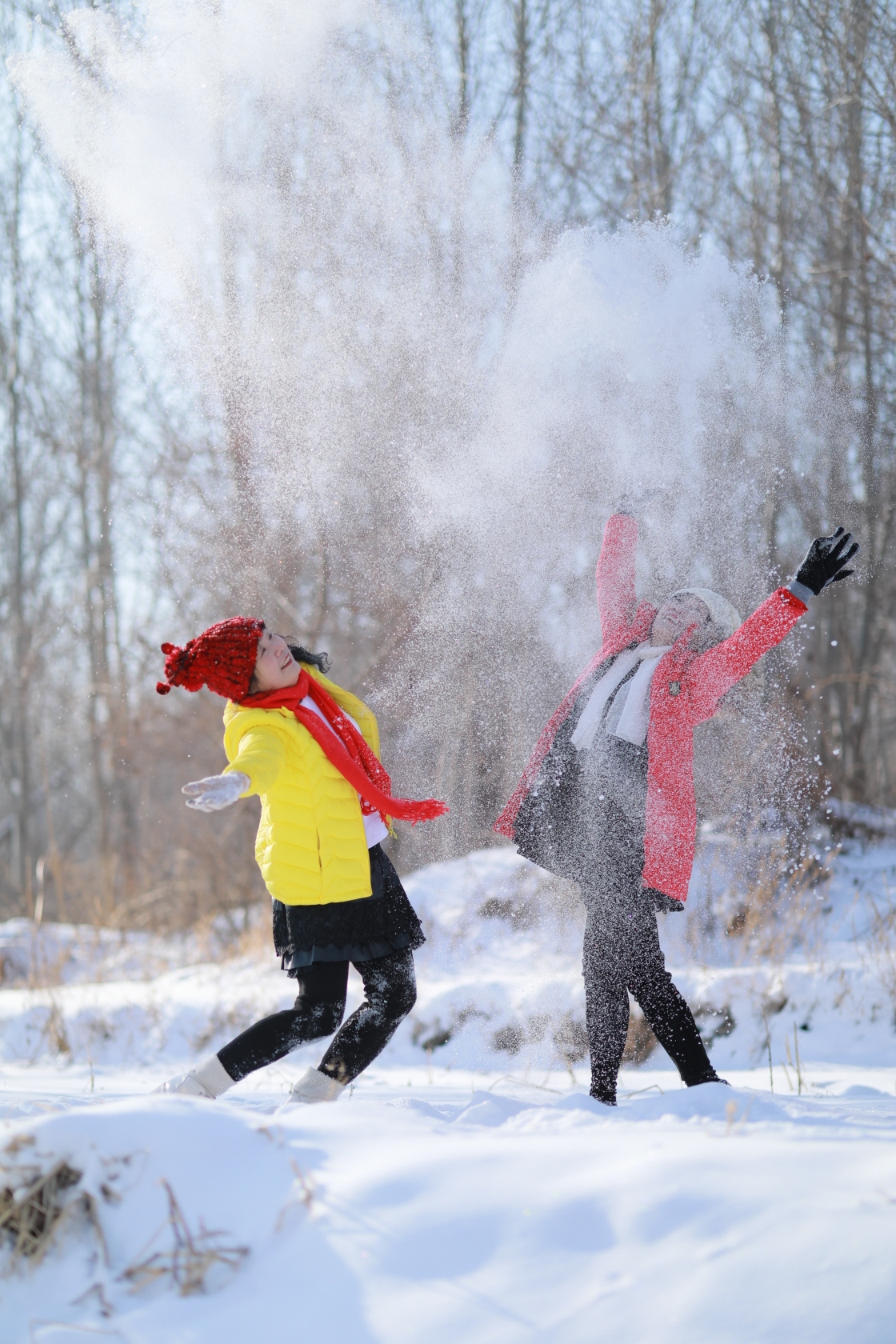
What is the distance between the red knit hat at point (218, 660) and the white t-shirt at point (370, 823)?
6.6 inches

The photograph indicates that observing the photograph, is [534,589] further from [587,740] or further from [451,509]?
[587,740]

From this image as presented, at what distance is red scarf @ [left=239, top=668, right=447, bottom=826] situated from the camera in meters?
2.53

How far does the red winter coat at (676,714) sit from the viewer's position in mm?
2654

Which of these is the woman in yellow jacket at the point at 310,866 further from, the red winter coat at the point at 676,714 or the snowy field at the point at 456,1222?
the red winter coat at the point at 676,714

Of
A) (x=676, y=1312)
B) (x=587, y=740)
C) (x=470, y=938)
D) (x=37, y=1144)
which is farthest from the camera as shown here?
(x=470, y=938)

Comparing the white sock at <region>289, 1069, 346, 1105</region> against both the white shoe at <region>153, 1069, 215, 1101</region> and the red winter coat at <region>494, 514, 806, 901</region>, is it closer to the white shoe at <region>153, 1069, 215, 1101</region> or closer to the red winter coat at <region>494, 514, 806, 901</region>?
the white shoe at <region>153, 1069, 215, 1101</region>

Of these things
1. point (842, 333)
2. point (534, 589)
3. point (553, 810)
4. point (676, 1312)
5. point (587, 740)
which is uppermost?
point (842, 333)

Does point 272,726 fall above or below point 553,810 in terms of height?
above

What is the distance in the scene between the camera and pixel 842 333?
6.93 m

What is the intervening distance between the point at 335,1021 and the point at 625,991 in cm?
81

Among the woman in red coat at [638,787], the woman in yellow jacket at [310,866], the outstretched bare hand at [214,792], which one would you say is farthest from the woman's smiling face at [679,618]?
the outstretched bare hand at [214,792]

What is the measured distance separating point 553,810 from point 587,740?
23 cm

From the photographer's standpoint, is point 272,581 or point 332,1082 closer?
point 332,1082

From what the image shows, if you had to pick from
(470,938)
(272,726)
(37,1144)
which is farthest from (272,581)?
(37,1144)
